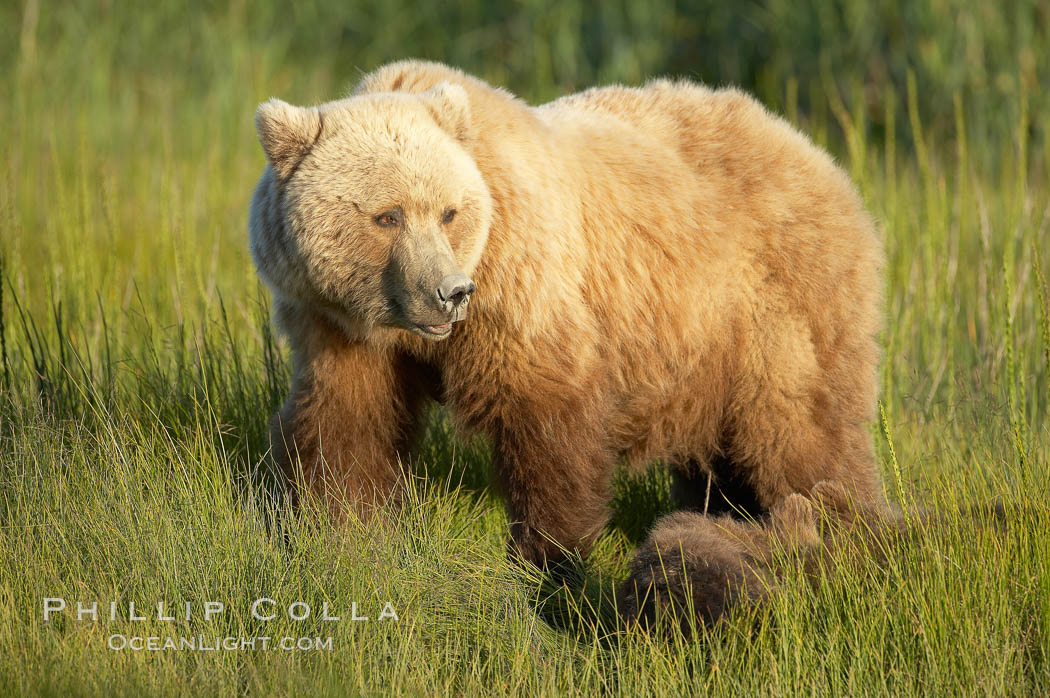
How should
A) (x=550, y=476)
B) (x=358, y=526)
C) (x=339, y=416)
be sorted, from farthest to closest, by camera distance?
(x=339, y=416) < (x=550, y=476) < (x=358, y=526)

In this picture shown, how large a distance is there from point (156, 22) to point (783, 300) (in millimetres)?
8496

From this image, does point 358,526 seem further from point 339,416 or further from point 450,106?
point 450,106

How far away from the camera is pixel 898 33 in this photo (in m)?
11.2

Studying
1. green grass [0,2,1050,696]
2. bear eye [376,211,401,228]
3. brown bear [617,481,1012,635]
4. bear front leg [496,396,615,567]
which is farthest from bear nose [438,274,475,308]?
brown bear [617,481,1012,635]

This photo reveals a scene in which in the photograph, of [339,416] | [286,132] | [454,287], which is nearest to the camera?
[454,287]

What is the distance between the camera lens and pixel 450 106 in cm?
403

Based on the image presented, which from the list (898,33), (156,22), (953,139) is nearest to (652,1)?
(898,33)

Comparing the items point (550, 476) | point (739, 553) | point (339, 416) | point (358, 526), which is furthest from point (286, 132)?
point (739, 553)

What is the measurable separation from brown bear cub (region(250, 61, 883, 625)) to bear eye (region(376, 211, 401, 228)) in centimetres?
1

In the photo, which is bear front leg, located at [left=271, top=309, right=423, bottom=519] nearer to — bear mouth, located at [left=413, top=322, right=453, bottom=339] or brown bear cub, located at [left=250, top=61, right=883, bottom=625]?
brown bear cub, located at [left=250, top=61, right=883, bottom=625]

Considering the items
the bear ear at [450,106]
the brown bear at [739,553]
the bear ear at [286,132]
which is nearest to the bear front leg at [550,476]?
the brown bear at [739,553]

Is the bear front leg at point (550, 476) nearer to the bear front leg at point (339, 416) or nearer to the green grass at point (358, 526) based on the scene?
the green grass at point (358, 526)

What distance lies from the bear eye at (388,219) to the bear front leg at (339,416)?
55 centimetres

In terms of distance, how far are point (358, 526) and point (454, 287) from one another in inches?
39.3
